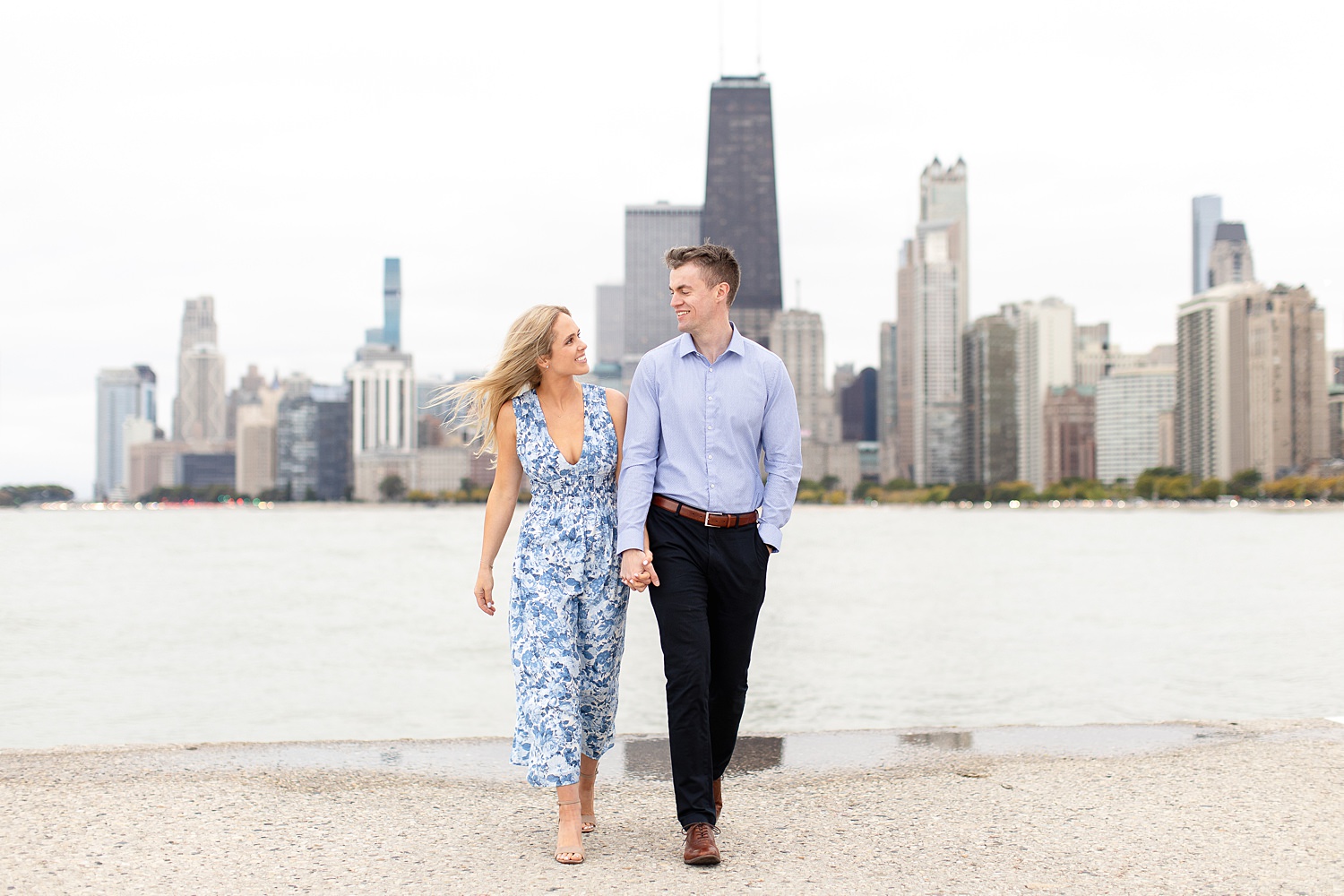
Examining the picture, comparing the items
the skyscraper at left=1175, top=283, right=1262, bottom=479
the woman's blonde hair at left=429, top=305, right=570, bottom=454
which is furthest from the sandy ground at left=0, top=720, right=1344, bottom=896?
the skyscraper at left=1175, top=283, right=1262, bottom=479

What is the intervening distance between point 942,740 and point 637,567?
10.4 feet

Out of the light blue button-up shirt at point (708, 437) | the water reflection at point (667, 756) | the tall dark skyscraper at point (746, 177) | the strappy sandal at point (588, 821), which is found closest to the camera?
the light blue button-up shirt at point (708, 437)

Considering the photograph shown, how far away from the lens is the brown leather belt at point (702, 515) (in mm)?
4711

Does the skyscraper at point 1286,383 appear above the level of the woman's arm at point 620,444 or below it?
above

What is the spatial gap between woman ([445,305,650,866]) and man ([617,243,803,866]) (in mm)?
175

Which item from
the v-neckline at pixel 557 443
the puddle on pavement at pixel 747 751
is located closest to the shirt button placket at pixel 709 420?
the v-neckline at pixel 557 443

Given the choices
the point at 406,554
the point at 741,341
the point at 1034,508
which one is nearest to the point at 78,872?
the point at 741,341

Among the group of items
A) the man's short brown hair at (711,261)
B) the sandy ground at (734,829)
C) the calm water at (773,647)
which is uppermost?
the man's short brown hair at (711,261)

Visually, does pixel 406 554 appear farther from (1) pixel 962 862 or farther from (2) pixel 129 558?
(1) pixel 962 862

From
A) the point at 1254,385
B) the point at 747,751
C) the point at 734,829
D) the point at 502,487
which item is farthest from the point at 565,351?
the point at 1254,385

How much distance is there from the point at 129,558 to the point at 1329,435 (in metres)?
142

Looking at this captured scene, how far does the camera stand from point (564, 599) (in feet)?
15.7

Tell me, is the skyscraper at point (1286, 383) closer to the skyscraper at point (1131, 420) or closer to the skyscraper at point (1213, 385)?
the skyscraper at point (1213, 385)

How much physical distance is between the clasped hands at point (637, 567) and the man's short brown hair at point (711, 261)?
1.11 m
